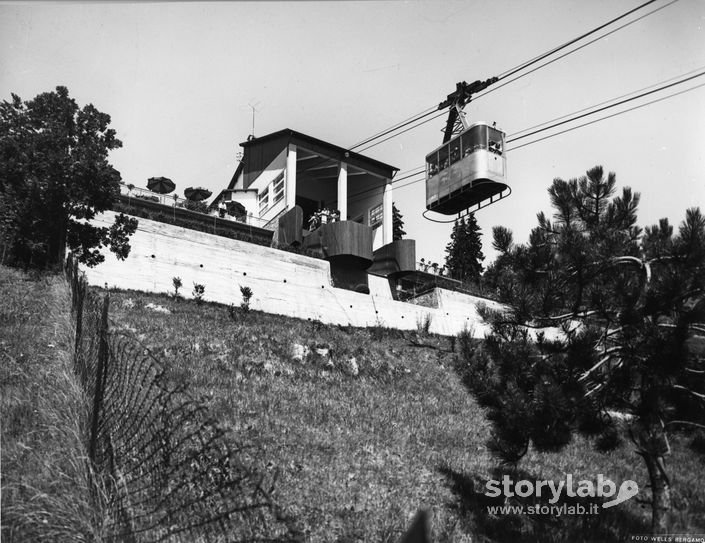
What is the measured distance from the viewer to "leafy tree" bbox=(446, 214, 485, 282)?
169 ft

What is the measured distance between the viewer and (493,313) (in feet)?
29.8

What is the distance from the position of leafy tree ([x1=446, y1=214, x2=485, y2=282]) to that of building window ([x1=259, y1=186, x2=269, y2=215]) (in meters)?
21.8

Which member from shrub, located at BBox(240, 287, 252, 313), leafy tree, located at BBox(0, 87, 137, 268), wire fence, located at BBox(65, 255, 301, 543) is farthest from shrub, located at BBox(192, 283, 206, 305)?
wire fence, located at BBox(65, 255, 301, 543)

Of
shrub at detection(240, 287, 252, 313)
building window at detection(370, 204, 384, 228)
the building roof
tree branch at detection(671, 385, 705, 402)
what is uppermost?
the building roof

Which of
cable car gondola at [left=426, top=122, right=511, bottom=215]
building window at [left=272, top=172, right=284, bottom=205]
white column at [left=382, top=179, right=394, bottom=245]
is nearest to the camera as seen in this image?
cable car gondola at [left=426, top=122, right=511, bottom=215]

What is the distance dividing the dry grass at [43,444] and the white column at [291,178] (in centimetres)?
1896

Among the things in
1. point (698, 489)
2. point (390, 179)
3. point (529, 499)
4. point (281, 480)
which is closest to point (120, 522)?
point (281, 480)

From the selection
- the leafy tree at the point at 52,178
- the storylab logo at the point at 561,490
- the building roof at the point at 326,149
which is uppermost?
the building roof at the point at 326,149

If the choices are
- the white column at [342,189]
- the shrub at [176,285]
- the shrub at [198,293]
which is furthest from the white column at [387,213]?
the shrub at [176,285]

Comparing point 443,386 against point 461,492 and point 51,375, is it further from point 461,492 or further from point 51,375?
point 51,375

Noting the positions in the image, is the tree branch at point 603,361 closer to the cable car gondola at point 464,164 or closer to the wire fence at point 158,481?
the wire fence at point 158,481

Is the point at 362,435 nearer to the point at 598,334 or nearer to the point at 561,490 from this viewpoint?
the point at 561,490

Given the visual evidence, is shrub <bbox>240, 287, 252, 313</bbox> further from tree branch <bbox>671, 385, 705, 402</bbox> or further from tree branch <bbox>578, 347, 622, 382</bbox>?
tree branch <bbox>671, 385, 705, 402</bbox>

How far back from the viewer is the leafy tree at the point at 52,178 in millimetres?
17062
